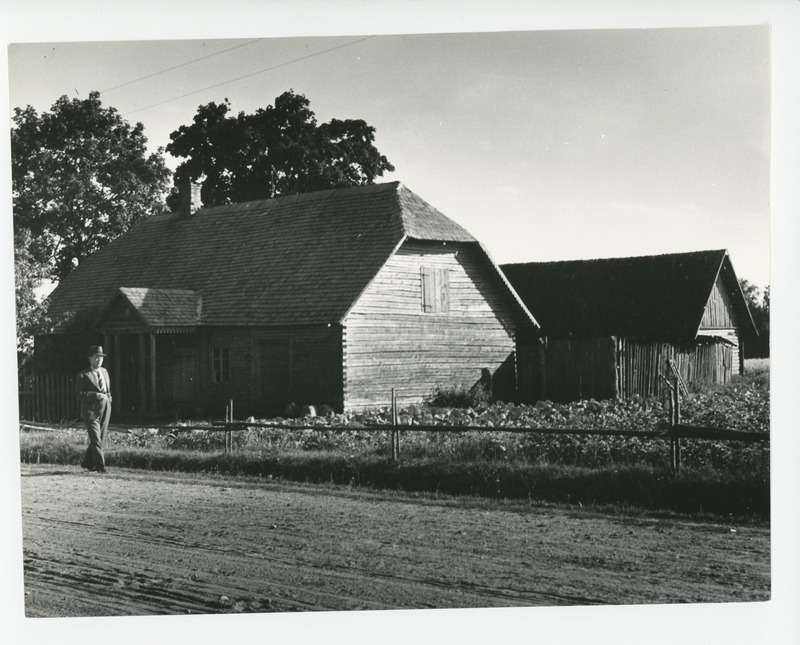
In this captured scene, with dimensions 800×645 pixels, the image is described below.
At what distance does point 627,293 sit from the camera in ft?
82.7

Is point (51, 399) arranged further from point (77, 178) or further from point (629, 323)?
point (629, 323)

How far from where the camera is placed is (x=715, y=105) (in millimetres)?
10211

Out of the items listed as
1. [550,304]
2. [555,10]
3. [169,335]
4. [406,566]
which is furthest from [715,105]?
[550,304]

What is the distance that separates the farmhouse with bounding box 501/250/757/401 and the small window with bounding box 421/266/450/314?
3.30 metres

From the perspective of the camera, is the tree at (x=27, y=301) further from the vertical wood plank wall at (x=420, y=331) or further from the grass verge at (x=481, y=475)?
the vertical wood plank wall at (x=420, y=331)

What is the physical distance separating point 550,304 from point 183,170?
1393cm

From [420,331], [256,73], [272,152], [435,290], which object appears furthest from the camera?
[435,290]

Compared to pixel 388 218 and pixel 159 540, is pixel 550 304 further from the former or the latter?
pixel 159 540

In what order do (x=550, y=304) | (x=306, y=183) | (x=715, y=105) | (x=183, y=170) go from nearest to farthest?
(x=715, y=105) → (x=183, y=170) → (x=306, y=183) → (x=550, y=304)

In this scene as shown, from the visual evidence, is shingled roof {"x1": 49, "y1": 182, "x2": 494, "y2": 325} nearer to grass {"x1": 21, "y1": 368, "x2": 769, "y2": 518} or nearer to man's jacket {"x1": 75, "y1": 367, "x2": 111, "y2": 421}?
grass {"x1": 21, "y1": 368, "x2": 769, "y2": 518}

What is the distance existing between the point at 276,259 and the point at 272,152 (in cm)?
237

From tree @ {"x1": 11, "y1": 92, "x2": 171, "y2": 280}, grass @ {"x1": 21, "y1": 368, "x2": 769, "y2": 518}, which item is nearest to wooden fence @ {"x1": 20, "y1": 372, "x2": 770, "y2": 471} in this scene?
grass @ {"x1": 21, "y1": 368, "x2": 769, "y2": 518}

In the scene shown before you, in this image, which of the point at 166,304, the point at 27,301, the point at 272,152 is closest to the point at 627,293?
the point at 272,152

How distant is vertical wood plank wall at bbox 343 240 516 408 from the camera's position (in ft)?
60.1
